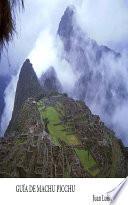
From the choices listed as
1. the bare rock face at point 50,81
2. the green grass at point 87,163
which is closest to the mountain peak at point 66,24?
the bare rock face at point 50,81

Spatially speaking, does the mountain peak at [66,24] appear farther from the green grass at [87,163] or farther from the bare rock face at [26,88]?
the green grass at [87,163]

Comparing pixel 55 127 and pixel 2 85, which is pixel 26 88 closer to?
pixel 2 85

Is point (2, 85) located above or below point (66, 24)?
below

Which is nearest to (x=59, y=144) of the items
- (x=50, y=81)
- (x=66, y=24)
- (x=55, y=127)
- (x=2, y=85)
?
(x=55, y=127)

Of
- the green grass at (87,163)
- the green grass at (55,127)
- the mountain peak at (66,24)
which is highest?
the mountain peak at (66,24)

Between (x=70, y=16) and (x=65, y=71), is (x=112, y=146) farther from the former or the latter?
(x=70, y=16)

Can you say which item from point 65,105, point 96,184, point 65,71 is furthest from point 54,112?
point 96,184
